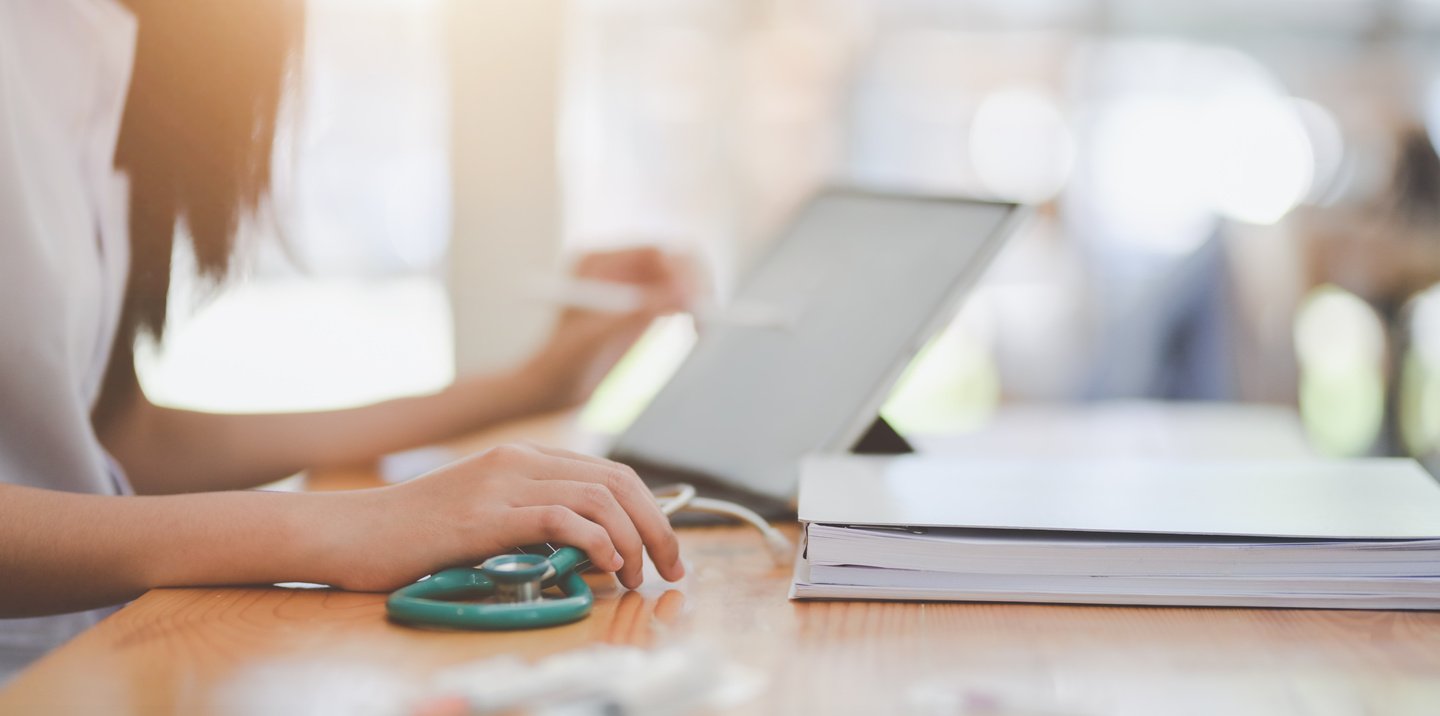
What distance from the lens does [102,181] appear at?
2.86 feet

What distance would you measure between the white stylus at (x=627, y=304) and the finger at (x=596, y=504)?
362mm

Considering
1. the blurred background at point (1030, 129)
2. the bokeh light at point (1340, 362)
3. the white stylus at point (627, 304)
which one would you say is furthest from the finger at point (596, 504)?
the blurred background at point (1030, 129)

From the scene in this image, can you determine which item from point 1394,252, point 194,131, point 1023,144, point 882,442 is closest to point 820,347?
point 882,442

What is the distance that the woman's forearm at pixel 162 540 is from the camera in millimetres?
575

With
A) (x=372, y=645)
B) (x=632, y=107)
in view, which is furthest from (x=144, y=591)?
(x=632, y=107)

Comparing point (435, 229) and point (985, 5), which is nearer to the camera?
→ point (435, 229)

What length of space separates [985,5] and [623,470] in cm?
503

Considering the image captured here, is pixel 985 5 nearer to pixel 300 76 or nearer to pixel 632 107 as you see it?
pixel 632 107

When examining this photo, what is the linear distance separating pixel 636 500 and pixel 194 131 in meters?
0.61

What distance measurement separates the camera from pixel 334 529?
A: 57 cm

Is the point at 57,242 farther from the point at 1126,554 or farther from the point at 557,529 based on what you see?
the point at 1126,554

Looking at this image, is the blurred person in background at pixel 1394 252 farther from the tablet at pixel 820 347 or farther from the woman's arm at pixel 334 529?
the woman's arm at pixel 334 529

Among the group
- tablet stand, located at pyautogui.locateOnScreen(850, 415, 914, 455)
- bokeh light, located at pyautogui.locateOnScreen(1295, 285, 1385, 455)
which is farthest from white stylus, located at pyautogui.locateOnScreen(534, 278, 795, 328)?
bokeh light, located at pyautogui.locateOnScreen(1295, 285, 1385, 455)

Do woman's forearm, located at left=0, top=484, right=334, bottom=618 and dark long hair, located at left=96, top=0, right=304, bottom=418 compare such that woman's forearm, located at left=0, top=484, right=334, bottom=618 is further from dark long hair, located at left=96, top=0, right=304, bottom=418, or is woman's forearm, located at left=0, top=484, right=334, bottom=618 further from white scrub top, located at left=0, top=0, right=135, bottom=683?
dark long hair, located at left=96, top=0, right=304, bottom=418
